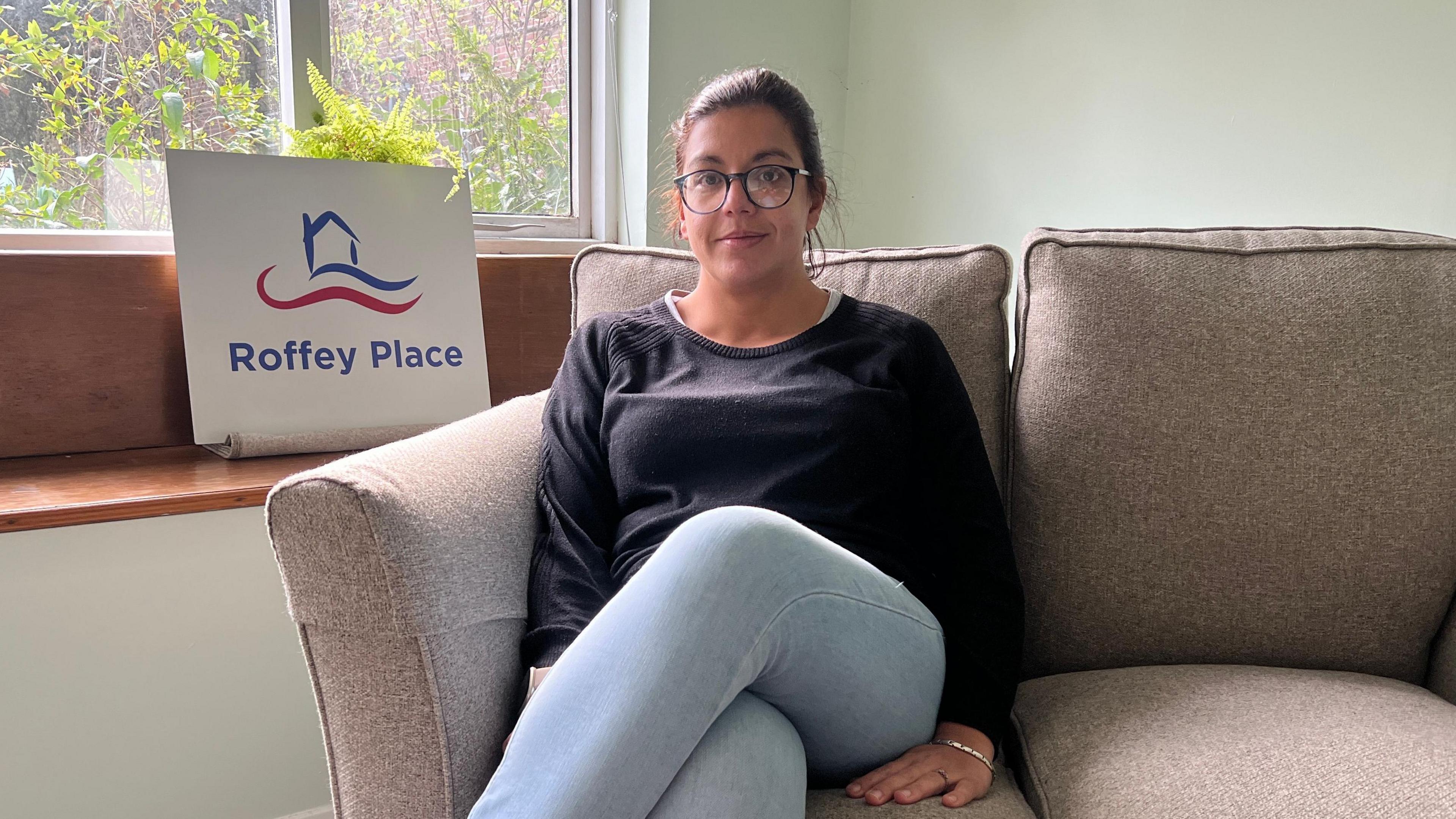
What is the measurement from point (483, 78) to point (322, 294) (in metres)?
0.77

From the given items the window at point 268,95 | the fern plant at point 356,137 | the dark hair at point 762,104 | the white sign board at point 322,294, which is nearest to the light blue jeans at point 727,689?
the dark hair at point 762,104

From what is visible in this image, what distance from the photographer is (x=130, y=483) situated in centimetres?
137

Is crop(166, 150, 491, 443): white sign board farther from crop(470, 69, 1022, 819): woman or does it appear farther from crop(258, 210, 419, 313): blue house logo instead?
crop(470, 69, 1022, 819): woman

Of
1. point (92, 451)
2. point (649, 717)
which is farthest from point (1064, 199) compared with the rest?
point (92, 451)

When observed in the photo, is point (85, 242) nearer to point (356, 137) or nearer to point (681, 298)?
point (356, 137)

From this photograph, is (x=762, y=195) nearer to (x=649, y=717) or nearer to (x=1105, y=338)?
(x=1105, y=338)

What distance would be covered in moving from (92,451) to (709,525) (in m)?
1.14

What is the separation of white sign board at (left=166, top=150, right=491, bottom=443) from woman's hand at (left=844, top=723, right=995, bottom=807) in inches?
40.7

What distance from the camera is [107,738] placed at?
52.0 inches

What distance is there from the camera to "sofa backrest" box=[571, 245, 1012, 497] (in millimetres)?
1326

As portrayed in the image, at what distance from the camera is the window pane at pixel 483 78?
192cm

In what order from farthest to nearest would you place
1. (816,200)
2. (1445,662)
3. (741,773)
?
(816,200)
(1445,662)
(741,773)

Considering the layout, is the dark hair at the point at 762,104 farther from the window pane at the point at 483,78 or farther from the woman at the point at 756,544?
the window pane at the point at 483,78

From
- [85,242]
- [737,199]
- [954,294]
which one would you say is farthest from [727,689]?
[85,242]
